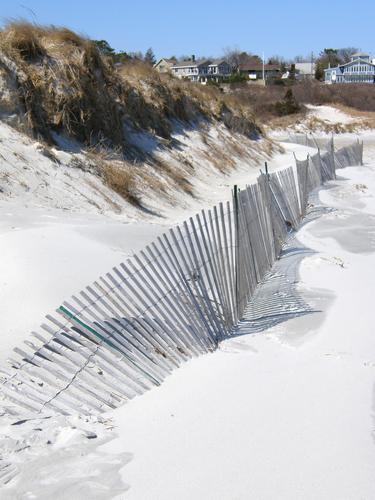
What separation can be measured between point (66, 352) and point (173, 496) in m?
1.51

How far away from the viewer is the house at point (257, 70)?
125375 mm

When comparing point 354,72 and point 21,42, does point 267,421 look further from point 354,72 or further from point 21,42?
point 354,72

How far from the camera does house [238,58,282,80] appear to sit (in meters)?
125

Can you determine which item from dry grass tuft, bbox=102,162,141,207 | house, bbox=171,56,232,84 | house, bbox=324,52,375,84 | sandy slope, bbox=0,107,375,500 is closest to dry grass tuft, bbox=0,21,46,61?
dry grass tuft, bbox=102,162,141,207

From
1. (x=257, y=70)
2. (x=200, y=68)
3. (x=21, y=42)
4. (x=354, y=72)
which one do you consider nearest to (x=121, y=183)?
(x=21, y=42)

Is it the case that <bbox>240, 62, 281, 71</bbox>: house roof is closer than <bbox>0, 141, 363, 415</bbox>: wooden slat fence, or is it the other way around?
<bbox>0, 141, 363, 415</bbox>: wooden slat fence

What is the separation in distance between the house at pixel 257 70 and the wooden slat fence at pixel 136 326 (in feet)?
396

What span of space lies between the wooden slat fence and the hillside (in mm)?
5336

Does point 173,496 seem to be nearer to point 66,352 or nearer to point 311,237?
point 66,352

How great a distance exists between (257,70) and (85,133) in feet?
383

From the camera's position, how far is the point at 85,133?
1617 cm

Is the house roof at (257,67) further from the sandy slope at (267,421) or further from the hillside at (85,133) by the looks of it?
the sandy slope at (267,421)

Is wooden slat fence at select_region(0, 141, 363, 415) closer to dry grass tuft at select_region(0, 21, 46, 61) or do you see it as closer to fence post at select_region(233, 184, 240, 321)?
fence post at select_region(233, 184, 240, 321)

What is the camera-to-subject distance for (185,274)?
261 inches
